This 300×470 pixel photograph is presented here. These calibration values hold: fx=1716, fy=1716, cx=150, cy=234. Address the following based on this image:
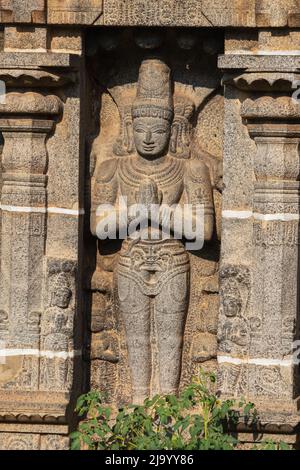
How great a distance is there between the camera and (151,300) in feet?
42.6

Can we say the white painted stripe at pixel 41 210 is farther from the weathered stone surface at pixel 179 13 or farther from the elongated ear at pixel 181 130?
the weathered stone surface at pixel 179 13

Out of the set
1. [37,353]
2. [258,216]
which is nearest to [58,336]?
[37,353]

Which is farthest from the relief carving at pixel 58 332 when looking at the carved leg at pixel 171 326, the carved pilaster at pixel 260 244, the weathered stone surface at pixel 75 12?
the weathered stone surface at pixel 75 12

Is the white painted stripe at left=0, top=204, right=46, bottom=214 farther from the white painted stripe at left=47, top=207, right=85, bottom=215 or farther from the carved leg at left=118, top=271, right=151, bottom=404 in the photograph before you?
the carved leg at left=118, top=271, right=151, bottom=404

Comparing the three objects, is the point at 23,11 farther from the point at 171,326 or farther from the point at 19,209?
the point at 171,326

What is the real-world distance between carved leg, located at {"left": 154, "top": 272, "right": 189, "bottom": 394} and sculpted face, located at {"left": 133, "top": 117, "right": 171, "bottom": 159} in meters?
0.95

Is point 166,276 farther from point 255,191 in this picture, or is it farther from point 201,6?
point 201,6

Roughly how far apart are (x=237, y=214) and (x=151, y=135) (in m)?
0.89

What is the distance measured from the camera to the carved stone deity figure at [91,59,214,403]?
505 inches

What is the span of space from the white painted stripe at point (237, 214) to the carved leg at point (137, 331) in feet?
2.97

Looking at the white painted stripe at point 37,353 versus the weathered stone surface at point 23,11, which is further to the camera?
the white painted stripe at point 37,353

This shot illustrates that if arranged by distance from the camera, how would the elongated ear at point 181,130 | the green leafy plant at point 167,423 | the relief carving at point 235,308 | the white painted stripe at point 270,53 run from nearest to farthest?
the green leafy plant at point 167,423 < the white painted stripe at point 270,53 < the relief carving at point 235,308 < the elongated ear at point 181,130

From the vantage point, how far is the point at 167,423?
41.1 feet

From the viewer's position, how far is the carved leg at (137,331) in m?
13.0
